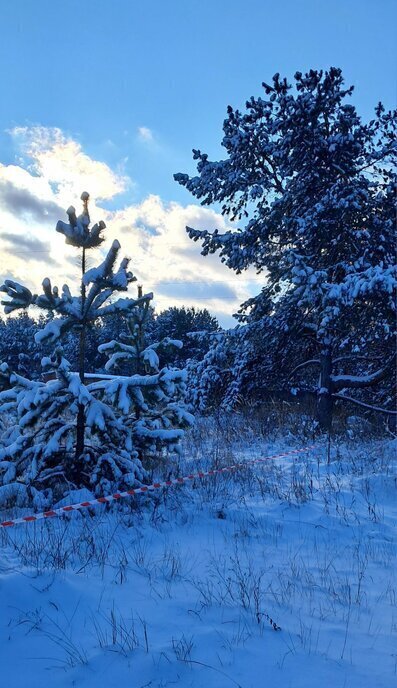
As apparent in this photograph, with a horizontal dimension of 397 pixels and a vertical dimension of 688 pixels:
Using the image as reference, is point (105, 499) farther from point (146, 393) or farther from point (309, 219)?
point (309, 219)

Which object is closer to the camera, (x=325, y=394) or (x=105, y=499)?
(x=105, y=499)

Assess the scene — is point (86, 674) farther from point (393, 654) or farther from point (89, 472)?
point (89, 472)

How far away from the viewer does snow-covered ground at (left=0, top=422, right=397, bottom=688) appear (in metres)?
2.75

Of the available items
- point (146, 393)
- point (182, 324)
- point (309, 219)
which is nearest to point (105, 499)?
point (146, 393)

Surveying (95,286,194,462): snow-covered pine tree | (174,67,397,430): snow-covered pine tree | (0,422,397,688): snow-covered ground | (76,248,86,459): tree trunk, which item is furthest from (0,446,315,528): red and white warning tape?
(174,67,397,430): snow-covered pine tree

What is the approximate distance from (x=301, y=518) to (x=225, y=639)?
9.41ft

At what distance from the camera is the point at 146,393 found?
21.6 feet

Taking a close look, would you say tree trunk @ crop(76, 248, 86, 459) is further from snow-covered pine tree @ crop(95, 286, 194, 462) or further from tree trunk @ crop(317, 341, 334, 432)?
tree trunk @ crop(317, 341, 334, 432)

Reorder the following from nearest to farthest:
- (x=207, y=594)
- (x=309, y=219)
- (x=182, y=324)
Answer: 1. (x=207, y=594)
2. (x=309, y=219)
3. (x=182, y=324)

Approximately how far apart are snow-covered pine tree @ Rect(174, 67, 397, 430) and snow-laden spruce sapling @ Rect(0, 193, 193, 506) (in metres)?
4.90

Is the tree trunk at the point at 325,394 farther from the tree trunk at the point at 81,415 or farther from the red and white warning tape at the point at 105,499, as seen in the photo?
the tree trunk at the point at 81,415

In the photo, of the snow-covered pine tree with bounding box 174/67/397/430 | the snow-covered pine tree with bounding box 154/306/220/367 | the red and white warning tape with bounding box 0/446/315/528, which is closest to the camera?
the red and white warning tape with bounding box 0/446/315/528

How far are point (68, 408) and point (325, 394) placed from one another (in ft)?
26.1

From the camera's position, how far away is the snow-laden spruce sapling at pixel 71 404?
6062 mm
